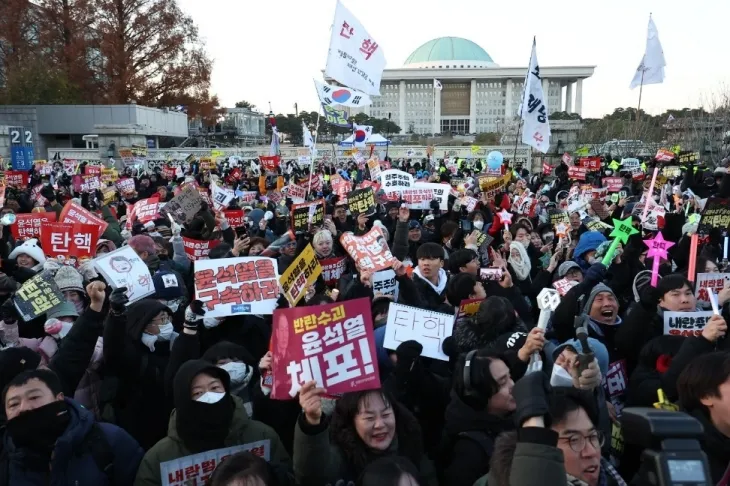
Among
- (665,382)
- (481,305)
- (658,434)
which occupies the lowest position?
(665,382)

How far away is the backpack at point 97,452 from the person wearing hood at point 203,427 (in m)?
0.12

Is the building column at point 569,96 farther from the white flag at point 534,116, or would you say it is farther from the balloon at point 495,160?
the white flag at point 534,116

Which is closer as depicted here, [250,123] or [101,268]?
[101,268]

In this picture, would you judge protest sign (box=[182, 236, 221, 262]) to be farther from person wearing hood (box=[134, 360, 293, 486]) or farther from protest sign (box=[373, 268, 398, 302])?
person wearing hood (box=[134, 360, 293, 486])

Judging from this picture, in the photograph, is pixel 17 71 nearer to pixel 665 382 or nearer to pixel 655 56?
pixel 655 56

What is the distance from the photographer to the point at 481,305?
3.63 m

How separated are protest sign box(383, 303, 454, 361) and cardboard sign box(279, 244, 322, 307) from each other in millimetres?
860

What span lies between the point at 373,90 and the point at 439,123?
290 feet

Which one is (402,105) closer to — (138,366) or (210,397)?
(138,366)

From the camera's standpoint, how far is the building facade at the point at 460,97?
90375 millimetres

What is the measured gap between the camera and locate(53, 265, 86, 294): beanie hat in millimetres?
4188

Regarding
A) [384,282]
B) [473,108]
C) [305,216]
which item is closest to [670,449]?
[384,282]

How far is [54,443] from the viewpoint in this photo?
2.39 meters

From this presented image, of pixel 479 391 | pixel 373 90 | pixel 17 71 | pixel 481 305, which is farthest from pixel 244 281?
pixel 17 71
